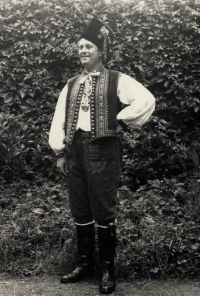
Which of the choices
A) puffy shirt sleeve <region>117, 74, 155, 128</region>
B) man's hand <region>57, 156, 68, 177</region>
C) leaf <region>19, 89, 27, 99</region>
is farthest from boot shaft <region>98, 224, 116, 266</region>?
leaf <region>19, 89, 27, 99</region>

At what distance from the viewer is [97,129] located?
3137 mm

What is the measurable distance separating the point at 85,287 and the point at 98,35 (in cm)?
191

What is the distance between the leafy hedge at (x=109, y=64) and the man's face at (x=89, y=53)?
1.94 metres

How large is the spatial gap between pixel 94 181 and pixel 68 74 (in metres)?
2.48

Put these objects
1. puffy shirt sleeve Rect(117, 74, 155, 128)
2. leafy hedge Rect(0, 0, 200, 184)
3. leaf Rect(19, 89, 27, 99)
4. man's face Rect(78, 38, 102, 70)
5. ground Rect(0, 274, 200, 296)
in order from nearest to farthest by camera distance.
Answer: puffy shirt sleeve Rect(117, 74, 155, 128)
man's face Rect(78, 38, 102, 70)
ground Rect(0, 274, 200, 296)
leafy hedge Rect(0, 0, 200, 184)
leaf Rect(19, 89, 27, 99)

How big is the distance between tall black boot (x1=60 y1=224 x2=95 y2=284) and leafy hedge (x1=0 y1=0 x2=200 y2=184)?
1705 millimetres

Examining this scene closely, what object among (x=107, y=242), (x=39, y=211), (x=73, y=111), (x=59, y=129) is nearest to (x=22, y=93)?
(x=39, y=211)

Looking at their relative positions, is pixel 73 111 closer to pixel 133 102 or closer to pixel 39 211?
pixel 133 102

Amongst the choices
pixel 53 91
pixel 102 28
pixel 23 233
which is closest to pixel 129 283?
pixel 23 233

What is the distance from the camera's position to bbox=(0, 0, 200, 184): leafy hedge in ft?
17.0

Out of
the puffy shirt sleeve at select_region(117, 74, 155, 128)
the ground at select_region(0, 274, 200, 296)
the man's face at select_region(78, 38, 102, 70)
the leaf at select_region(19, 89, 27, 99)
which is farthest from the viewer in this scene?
the leaf at select_region(19, 89, 27, 99)

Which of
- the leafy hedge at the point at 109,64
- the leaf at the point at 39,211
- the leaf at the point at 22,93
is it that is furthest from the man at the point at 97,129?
the leaf at the point at 22,93

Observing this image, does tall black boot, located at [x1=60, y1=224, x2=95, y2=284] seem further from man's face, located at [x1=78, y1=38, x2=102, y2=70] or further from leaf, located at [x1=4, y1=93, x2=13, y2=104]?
leaf, located at [x1=4, y1=93, x2=13, y2=104]

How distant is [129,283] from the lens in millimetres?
3463
